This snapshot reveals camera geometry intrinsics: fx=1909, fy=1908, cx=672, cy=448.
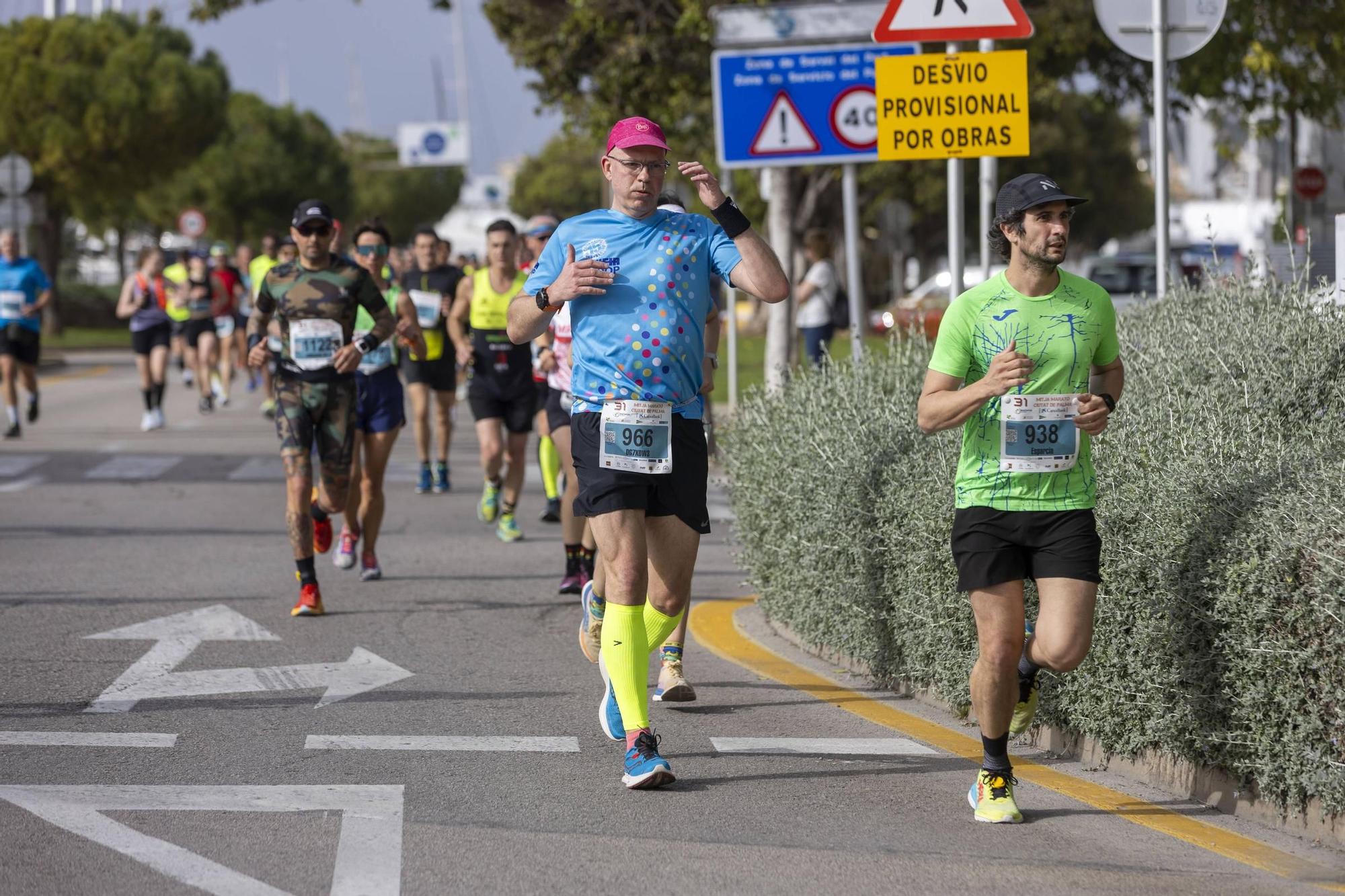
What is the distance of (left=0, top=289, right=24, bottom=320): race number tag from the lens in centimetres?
1806

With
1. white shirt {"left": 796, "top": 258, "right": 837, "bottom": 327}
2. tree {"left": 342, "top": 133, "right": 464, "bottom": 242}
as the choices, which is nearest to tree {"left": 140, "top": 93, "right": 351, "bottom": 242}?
tree {"left": 342, "top": 133, "right": 464, "bottom": 242}

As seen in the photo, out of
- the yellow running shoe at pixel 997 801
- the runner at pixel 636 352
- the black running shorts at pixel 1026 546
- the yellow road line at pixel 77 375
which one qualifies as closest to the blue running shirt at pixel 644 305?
the runner at pixel 636 352

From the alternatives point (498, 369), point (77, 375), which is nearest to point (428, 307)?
point (498, 369)

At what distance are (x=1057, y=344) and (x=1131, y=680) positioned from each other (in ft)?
3.51

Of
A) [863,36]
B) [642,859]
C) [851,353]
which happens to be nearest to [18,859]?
[642,859]

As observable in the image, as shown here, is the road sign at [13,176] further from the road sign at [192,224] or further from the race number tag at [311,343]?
the race number tag at [311,343]

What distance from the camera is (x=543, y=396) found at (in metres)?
11.4

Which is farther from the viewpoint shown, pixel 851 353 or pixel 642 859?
pixel 851 353

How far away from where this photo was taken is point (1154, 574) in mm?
5578

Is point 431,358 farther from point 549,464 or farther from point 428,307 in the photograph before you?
point 549,464

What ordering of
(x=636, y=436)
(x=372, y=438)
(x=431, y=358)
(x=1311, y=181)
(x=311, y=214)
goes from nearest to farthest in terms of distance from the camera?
(x=636, y=436)
(x=311, y=214)
(x=372, y=438)
(x=431, y=358)
(x=1311, y=181)

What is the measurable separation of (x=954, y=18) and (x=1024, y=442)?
3844 mm

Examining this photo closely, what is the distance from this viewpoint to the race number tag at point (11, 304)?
18.1 metres

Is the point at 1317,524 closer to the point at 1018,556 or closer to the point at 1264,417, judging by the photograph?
the point at 1018,556
